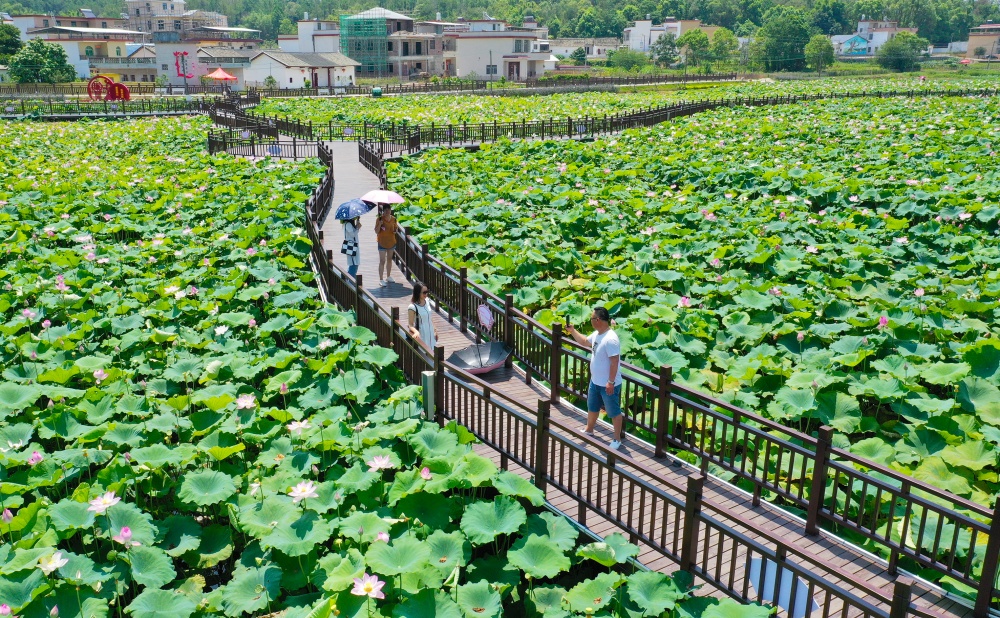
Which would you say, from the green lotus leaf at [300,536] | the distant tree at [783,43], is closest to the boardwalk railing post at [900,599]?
the green lotus leaf at [300,536]

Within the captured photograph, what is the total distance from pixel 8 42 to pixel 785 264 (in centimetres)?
7060

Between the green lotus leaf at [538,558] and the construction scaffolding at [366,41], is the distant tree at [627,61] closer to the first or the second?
the construction scaffolding at [366,41]

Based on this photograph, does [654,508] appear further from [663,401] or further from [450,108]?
[450,108]

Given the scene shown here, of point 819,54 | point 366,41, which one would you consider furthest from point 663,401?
point 819,54

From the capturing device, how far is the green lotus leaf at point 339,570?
4.75 meters

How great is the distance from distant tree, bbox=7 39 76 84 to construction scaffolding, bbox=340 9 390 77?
27.7m

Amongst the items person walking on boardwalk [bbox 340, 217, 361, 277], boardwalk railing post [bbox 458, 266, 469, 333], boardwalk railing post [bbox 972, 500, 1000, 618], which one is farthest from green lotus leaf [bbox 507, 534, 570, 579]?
person walking on boardwalk [bbox 340, 217, 361, 277]

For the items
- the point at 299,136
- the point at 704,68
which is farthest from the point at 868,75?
the point at 299,136

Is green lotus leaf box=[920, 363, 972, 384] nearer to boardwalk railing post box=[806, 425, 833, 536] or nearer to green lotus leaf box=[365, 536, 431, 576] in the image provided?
boardwalk railing post box=[806, 425, 833, 536]

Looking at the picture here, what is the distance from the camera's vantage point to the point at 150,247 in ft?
41.7

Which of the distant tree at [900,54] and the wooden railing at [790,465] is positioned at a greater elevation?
the distant tree at [900,54]

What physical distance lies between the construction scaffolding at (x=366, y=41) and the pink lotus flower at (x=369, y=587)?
257ft

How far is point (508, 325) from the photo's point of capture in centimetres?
844

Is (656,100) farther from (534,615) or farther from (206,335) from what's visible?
(534,615)
